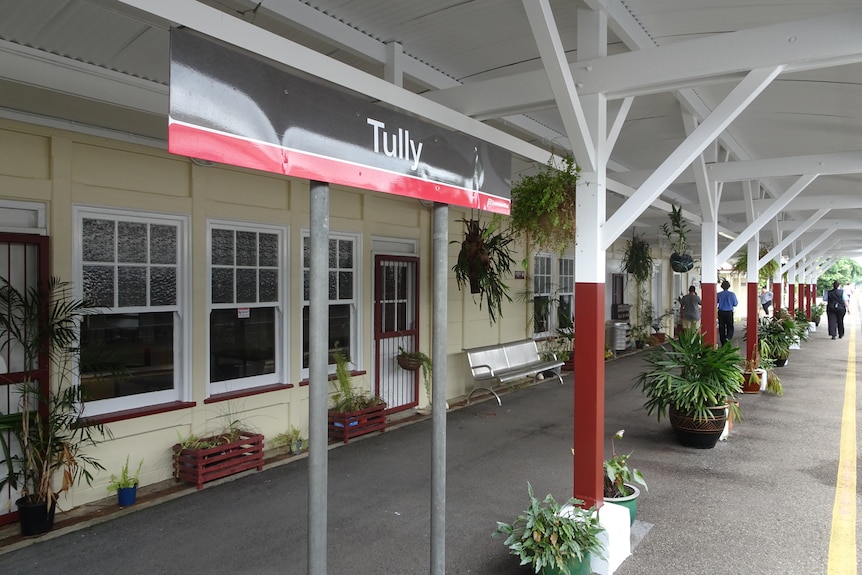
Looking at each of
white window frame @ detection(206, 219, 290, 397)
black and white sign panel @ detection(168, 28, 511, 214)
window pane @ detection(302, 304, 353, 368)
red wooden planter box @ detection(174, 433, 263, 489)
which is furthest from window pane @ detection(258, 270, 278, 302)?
black and white sign panel @ detection(168, 28, 511, 214)

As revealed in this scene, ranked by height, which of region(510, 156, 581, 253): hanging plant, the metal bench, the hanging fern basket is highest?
region(510, 156, 581, 253): hanging plant

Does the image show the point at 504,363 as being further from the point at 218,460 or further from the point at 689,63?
the point at 689,63

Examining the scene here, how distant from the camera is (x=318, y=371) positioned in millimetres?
1481

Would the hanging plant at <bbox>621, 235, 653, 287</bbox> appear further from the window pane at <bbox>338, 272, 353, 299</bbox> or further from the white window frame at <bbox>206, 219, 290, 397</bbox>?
the white window frame at <bbox>206, 219, 290, 397</bbox>

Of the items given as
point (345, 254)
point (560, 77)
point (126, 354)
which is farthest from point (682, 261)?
point (126, 354)

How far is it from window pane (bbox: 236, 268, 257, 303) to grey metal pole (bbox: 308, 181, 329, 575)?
3816mm

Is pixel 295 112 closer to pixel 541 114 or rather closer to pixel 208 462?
pixel 208 462

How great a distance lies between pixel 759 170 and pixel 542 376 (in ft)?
15.4

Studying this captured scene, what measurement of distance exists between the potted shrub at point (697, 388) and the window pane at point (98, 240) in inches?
195

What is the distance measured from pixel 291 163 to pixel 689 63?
2.52 meters

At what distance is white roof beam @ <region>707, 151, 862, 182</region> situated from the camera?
5652mm

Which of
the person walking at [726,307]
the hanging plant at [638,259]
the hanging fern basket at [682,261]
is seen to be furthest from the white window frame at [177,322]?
the person walking at [726,307]

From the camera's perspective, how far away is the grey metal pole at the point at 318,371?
4.80ft

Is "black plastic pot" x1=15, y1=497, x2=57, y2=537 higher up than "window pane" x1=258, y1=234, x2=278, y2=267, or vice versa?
"window pane" x1=258, y1=234, x2=278, y2=267
